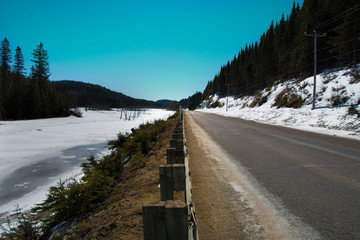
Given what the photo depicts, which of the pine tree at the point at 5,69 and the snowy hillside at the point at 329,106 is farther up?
the pine tree at the point at 5,69

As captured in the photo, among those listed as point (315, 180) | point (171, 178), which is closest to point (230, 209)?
point (171, 178)

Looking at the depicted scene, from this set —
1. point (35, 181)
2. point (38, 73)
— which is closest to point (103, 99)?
point (38, 73)

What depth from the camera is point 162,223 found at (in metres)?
1.21

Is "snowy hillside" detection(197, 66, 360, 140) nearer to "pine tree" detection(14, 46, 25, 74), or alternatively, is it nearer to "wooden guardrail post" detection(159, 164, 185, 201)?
"wooden guardrail post" detection(159, 164, 185, 201)

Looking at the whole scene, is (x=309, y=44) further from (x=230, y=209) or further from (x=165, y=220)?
(x=165, y=220)

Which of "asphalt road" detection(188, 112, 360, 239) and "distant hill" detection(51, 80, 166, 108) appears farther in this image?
"distant hill" detection(51, 80, 166, 108)

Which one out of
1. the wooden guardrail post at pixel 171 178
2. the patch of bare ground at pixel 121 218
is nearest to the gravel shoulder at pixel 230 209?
the wooden guardrail post at pixel 171 178


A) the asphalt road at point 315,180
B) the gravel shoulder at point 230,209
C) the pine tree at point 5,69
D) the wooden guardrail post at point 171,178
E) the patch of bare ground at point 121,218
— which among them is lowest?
the patch of bare ground at point 121,218

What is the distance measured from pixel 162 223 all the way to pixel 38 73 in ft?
240

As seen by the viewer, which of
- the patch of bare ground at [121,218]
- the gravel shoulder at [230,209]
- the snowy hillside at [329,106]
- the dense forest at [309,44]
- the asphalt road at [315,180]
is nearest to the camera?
the gravel shoulder at [230,209]

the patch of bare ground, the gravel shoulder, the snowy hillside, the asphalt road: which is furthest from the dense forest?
the patch of bare ground

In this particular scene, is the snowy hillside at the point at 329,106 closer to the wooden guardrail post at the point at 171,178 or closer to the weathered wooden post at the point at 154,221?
the wooden guardrail post at the point at 171,178

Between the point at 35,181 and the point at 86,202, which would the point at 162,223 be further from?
the point at 35,181

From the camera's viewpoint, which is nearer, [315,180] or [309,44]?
[315,180]
